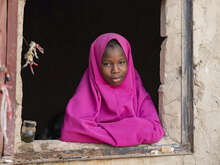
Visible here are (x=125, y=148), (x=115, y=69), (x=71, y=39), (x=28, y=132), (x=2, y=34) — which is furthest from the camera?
(x=71, y=39)

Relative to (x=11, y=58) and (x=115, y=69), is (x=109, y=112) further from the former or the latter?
(x=11, y=58)

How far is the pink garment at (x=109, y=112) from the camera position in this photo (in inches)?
97.3

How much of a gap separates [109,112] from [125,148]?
1.27 feet

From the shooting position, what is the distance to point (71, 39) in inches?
232

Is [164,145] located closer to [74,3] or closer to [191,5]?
[191,5]

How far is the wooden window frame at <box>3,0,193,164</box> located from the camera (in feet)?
7.48

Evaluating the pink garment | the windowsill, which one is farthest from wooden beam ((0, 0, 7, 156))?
the pink garment

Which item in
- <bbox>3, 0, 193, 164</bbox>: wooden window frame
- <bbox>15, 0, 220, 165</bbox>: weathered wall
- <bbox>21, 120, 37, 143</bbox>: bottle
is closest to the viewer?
<bbox>3, 0, 193, 164</bbox>: wooden window frame

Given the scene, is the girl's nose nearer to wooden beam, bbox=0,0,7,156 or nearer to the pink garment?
the pink garment

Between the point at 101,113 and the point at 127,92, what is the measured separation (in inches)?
12.0

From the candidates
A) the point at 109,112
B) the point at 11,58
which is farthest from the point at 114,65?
the point at 11,58

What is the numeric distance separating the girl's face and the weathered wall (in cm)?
37

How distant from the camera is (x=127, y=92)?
2873 mm

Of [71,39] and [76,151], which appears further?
[71,39]
